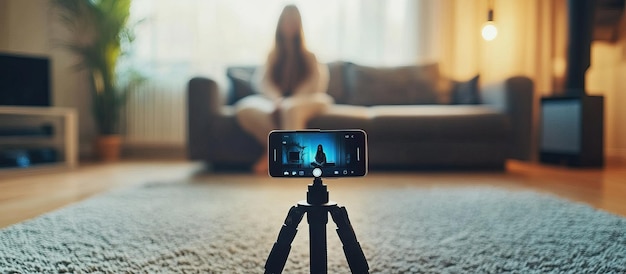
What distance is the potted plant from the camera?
3.29 meters

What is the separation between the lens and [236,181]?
7.27ft

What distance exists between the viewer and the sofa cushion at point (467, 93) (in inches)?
123

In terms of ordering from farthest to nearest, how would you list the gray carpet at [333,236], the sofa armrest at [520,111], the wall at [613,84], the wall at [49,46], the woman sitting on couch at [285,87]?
the wall at [613,84] < the wall at [49,46] < the sofa armrest at [520,111] < the woman sitting on couch at [285,87] < the gray carpet at [333,236]

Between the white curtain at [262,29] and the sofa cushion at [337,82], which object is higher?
the white curtain at [262,29]

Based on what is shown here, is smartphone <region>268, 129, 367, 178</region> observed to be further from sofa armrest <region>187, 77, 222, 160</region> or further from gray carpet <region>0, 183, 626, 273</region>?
sofa armrest <region>187, 77, 222, 160</region>

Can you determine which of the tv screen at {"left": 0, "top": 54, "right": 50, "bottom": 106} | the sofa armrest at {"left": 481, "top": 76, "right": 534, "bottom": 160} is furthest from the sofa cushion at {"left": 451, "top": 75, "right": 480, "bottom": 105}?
the tv screen at {"left": 0, "top": 54, "right": 50, "bottom": 106}

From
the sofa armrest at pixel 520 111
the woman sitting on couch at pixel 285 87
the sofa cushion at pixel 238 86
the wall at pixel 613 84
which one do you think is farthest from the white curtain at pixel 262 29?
the wall at pixel 613 84

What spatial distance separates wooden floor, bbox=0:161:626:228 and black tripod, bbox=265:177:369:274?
97 cm

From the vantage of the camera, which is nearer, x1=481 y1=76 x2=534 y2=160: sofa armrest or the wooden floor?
the wooden floor

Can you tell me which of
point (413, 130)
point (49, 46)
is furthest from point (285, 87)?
point (49, 46)

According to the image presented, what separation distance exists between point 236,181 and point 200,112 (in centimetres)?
65

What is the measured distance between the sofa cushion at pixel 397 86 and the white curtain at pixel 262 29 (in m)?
0.37

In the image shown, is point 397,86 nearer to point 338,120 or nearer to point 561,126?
point 338,120

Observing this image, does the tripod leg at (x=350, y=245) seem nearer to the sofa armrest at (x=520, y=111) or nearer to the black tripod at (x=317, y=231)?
the black tripod at (x=317, y=231)
